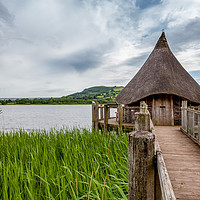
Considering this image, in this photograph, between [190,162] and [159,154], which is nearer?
[159,154]

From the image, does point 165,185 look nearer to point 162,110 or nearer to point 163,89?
point 163,89

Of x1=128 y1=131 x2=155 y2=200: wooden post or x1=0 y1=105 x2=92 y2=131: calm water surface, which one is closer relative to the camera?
x1=128 y1=131 x2=155 y2=200: wooden post

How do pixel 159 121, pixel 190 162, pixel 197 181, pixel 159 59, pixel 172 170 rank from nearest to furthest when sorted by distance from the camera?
1. pixel 197 181
2. pixel 172 170
3. pixel 190 162
4. pixel 159 121
5. pixel 159 59

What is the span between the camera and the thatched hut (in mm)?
10078

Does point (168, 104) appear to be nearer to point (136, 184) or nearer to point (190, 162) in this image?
point (190, 162)

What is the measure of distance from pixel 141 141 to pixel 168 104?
371 inches

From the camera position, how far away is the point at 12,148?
15.5 ft

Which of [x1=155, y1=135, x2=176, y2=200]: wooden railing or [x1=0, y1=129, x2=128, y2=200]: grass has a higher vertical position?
[x1=155, y1=135, x2=176, y2=200]: wooden railing

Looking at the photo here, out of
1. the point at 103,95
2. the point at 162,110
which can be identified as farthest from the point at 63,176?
the point at 103,95

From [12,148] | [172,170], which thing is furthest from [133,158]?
[12,148]

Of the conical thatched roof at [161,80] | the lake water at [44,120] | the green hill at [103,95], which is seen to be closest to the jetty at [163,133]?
the conical thatched roof at [161,80]

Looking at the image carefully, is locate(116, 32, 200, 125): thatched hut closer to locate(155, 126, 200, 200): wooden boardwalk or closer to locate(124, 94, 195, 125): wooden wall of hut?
locate(124, 94, 195, 125): wooden wall of hut

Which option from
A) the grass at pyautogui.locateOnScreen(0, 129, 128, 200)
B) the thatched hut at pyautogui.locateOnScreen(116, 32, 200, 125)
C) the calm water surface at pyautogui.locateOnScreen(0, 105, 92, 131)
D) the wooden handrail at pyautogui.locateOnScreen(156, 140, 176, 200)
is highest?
the thatched hut at pyautogui.locateOnScreen(116, 32, 200, 125)

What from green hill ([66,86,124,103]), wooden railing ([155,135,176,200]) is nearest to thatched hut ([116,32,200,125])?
wooden railing ([155,135,176,200])
